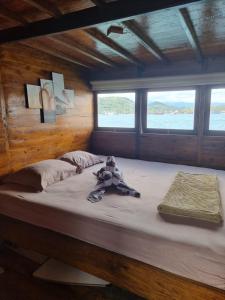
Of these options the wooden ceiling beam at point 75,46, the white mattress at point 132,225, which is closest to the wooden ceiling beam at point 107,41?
the wooden ceiling beam at point 75,46

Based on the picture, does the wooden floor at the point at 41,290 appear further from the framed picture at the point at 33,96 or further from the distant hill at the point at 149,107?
the distant hill at the point at 149,107

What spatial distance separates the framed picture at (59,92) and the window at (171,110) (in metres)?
1.37

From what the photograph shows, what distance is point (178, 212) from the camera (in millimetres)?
1486

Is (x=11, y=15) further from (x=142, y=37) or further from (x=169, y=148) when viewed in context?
(x=169, y=148)

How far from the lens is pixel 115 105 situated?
370 cm

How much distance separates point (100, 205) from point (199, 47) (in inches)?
82.5

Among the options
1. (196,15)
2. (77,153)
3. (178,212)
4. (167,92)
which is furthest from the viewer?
(167,92)

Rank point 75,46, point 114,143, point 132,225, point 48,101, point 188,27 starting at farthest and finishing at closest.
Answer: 1. point 114,143
2. point 48,101
3. point 75,46
4. point 188,27
5. point 132,225

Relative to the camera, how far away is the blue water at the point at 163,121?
9.89 feet

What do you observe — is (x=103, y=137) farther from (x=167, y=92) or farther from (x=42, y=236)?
(x=42, y=236)

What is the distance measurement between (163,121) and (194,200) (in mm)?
1932

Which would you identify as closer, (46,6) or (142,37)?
(46,6)

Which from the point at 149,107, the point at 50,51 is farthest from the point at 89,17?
the point at 149,107

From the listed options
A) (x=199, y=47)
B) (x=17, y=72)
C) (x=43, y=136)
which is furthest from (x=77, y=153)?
(x=199, y=47)
